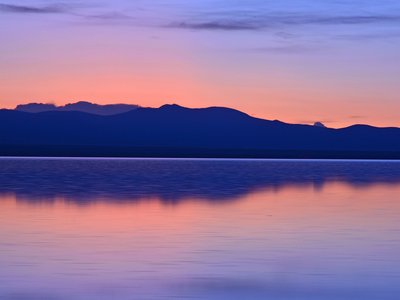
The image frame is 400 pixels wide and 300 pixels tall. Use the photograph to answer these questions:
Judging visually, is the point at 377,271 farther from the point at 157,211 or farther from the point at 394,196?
the point at 394,196

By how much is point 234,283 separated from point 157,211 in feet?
30.8

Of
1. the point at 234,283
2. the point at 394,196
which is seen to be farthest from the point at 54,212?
the point at 394,196

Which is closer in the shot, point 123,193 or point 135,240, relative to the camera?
point 135,240

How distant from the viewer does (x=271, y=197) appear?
25656 millimetres

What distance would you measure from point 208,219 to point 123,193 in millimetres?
8766

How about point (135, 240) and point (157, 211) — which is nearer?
point (135, 240)

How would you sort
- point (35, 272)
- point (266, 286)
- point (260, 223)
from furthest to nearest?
point (260, 223)
point (35, 272)
point (266, 286)

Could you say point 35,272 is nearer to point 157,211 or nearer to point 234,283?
point 234,283

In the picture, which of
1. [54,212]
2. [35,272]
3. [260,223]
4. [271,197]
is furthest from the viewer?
[271,197]

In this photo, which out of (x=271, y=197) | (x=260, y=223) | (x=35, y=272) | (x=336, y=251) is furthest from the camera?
(x=271, y=197)

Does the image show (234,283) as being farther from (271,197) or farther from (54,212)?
(271,197)

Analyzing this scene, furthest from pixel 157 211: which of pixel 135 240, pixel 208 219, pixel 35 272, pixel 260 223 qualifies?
pixel 35 272

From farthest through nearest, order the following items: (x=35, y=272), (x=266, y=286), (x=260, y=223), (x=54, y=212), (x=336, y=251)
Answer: (x=54, y=212)
(x=260, y=223)
(x=336, y=251)
(x=35, y=272)
(x=266, y=286)

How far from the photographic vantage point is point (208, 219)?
18422 mm
